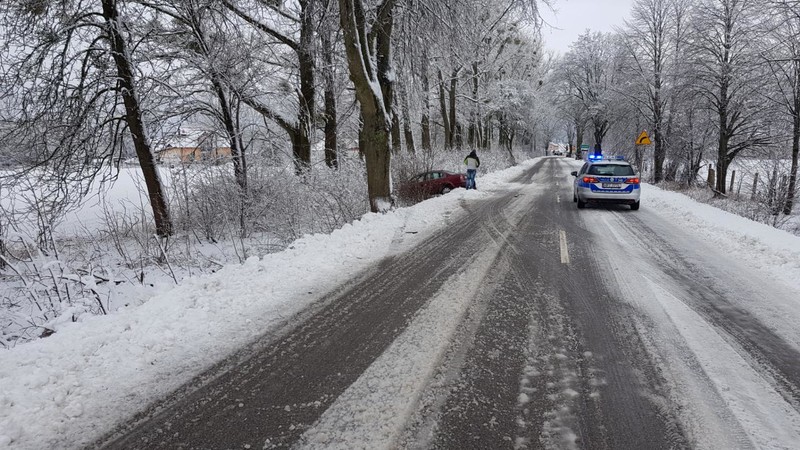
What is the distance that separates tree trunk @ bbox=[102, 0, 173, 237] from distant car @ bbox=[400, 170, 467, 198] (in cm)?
793

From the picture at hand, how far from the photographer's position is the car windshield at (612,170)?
12.5m

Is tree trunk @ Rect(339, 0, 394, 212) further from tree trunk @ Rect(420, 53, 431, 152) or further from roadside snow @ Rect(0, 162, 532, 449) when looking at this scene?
roadside snow @ Rect(0, 162, 532, 449)

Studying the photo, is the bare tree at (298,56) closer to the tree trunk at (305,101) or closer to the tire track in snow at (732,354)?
the tree trunk at (305,101)

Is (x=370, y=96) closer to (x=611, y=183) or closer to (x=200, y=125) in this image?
(x=200, y=125)

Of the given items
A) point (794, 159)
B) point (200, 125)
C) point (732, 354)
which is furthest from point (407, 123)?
point (732, 354)

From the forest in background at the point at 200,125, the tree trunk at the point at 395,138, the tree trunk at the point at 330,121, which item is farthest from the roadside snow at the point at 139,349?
the tree trunk at the point at 395,138

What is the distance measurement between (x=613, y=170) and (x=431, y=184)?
727cm

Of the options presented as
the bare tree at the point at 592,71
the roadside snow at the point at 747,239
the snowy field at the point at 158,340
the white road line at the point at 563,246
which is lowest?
the roadside snow at the point at 747,239

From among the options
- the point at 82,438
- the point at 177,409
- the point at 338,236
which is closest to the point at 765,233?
the point at 338,236

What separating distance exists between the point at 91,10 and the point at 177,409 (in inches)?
476

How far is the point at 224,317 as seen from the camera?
4.31 metres

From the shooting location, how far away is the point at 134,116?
35.6 ft

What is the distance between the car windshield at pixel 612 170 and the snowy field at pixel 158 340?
5.42m

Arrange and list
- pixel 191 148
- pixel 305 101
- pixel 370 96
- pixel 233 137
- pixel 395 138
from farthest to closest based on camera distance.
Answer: pixel 395 138
pixel 305 101
pixel 191 148
pixel 233 137
pixel 370 96
